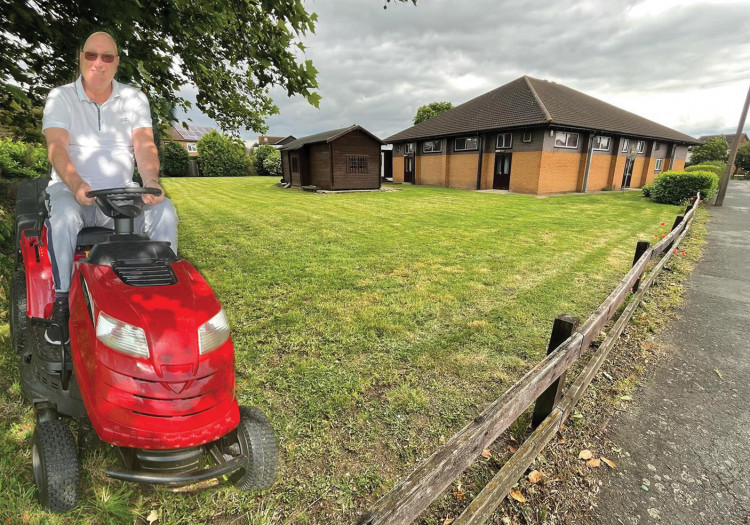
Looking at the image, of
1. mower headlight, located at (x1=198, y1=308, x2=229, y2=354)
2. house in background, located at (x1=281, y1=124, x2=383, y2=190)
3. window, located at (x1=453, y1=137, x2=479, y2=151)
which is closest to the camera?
mower headlight, located at (x1=198, y1=308, x2=229, y2=354)

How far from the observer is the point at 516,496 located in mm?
2264

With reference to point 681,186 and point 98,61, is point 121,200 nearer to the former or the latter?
point 98,61

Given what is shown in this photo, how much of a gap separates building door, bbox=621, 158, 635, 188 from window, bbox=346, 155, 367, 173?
21.0 metres

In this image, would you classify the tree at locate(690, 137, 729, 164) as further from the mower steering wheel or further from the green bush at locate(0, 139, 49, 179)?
the green bush at locate(0, 139, 49, 179)

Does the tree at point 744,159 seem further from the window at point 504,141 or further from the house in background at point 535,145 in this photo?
the window at point 504,141

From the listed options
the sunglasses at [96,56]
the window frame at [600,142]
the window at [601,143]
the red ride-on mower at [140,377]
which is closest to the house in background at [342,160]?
the window frame at [600,142]

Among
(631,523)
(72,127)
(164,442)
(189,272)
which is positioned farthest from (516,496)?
(72,127)

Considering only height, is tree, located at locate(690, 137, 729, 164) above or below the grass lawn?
above

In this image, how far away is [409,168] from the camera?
1328 inches

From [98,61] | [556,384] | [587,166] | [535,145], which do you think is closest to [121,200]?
[98,61]

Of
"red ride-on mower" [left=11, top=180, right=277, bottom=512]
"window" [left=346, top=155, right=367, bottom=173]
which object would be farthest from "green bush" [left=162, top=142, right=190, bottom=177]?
"red ride-on mower" [left=11, top=180, right=277, bottom=512]

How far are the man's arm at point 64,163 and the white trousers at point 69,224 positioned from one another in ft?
0.36

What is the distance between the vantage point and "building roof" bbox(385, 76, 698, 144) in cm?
2298

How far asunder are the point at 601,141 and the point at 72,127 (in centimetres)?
3052
